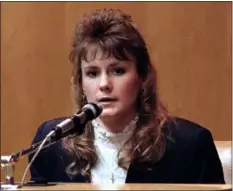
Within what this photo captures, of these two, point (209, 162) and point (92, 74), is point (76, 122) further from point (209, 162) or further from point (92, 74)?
point (209, 162)

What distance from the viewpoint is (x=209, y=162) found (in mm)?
1752

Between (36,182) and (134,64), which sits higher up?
(134,64)

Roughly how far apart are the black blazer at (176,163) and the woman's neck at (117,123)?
0.37 feet

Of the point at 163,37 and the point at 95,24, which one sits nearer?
the point at 95,24

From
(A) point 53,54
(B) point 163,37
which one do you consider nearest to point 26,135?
(A) point 53,54

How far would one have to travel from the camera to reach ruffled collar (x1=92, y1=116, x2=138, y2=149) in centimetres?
179

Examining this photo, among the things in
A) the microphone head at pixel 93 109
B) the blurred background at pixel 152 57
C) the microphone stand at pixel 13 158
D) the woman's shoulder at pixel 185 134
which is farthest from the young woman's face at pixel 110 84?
the blurred background at pixel 152 57

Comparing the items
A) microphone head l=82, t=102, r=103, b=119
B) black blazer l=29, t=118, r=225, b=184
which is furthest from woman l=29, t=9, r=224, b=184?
microphone head l=82, t=102, r=103, b=119

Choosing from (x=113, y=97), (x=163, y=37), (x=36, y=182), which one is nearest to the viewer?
(x=36, y=182)

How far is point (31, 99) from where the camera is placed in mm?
2805

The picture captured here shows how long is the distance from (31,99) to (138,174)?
1193 mm

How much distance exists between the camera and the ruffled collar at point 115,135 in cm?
179

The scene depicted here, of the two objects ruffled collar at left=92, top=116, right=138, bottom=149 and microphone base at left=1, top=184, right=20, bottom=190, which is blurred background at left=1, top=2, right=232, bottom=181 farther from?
microphone base at left=1, top=184, right=20, bottom=190

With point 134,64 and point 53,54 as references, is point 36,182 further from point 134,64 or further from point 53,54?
point 53,54
